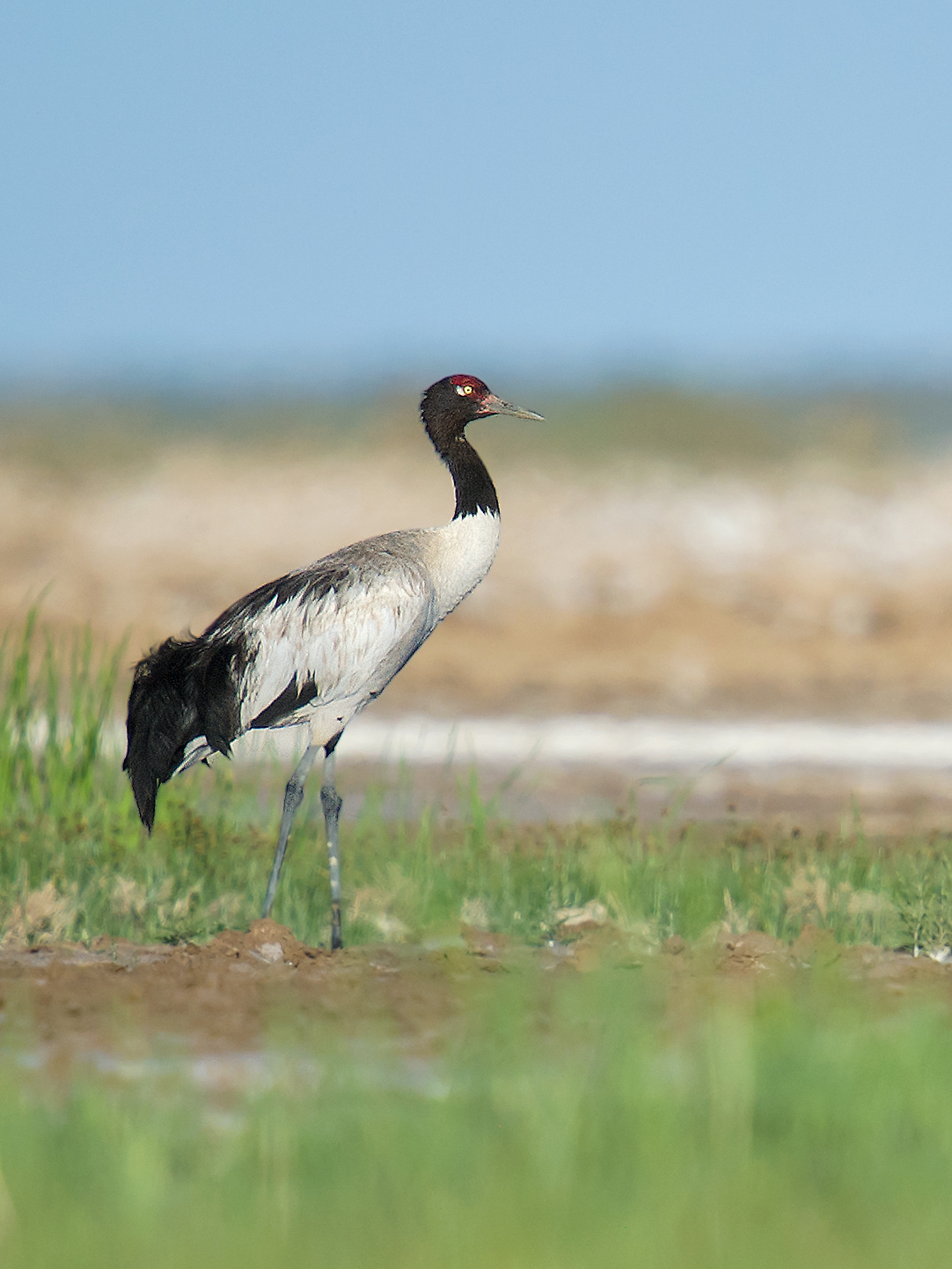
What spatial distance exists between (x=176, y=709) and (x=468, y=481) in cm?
154

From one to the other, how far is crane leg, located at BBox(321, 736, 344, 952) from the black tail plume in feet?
1.74

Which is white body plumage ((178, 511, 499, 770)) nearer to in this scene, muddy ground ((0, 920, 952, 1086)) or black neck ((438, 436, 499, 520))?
black neck ((438, 436, 499, 520))

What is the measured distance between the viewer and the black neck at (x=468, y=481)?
802 centimetres

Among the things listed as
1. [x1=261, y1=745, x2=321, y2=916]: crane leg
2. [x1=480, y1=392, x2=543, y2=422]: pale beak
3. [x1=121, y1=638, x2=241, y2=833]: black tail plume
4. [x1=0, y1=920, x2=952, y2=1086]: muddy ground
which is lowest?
[x1=0, y1=920, x2=952, y2=1086]: muddy ground

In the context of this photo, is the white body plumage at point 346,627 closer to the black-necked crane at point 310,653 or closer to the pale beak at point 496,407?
the black-necked crane at point 310,653

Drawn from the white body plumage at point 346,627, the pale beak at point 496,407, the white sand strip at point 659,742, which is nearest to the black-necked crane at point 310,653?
the white body plumage at point 346,627

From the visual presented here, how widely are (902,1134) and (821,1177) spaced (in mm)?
363

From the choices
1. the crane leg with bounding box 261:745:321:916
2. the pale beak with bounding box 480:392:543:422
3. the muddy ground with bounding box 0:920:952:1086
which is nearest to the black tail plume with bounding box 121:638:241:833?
the crane leg with bounding box 261:745:321:916

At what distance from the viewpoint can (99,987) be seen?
650 centimetres

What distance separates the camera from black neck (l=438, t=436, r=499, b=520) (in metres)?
8.02

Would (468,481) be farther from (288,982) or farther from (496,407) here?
(288,982)

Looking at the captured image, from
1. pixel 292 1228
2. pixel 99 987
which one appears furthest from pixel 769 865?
pixel 292 1228

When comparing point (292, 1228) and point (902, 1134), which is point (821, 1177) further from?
point (292, 1228)

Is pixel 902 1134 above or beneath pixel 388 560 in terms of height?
beneath
